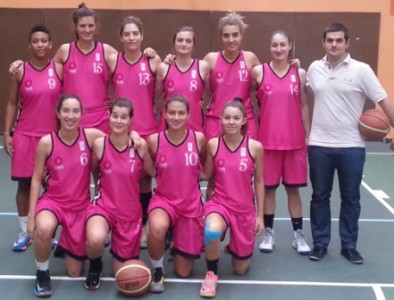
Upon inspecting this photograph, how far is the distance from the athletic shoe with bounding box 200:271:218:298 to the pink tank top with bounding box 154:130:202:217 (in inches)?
16.3

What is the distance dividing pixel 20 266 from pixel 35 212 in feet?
1.98

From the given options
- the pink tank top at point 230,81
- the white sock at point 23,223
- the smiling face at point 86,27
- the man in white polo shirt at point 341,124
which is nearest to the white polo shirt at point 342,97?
the man in white polo shirt at point 341,124

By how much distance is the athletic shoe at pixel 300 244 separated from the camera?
4.48 metres

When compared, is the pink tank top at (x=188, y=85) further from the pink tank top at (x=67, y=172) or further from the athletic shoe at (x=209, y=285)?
the athletic shoe at (x=209, y=285)

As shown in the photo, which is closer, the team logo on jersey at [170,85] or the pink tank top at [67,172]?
the pink tank top at [67,172]

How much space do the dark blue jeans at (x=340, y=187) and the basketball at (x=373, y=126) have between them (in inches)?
5.1

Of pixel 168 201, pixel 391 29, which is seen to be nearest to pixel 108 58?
pixel 168 201

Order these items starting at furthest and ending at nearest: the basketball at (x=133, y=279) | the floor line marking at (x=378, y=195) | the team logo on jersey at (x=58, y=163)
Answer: the floor line marking at (x=378, y=195), the team logo on jersey at (x=58, y=163), the basketball at (x=133, y=279)

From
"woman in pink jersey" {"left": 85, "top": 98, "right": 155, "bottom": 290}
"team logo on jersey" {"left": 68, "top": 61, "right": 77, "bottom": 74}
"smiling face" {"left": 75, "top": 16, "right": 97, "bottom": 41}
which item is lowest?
"woman in pink jersey" {"left": 85, "top": 98, "right": 155, "bottom": 290}

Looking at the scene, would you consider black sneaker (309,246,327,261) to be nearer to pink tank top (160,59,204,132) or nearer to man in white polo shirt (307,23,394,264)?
man in white polo shirt (307,23,394,264)

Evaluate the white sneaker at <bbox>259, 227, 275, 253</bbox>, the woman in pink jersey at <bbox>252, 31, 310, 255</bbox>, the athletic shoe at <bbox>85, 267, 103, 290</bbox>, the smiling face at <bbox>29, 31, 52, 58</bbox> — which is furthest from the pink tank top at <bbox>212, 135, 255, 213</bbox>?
the smiling face at <bbox>29, 31, 52, 58</bbox>

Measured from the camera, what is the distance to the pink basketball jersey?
3879 millimetres

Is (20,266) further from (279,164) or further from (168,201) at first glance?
(279,164)

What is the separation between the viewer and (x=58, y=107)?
387cm
